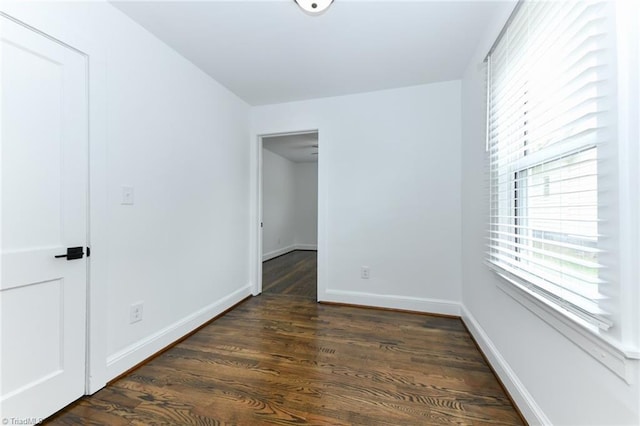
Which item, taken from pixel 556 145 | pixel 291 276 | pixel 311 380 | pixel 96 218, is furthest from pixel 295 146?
pixel 556 145

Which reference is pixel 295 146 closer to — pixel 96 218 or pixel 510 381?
pixel 96 218

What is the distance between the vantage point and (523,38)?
4.70ft

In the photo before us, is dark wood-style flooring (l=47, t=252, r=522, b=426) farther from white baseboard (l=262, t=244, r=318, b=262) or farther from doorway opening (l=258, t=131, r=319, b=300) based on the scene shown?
white baseboard (l=262, t=244, r=318, b=262)

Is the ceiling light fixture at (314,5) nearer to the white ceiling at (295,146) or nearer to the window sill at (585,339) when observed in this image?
the window sill at (585,339)

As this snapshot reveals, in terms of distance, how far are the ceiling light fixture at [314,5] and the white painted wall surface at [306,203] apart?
550 cm

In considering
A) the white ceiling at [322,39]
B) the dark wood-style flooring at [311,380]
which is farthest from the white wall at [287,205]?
the dark wood-style flooring at [311,380]

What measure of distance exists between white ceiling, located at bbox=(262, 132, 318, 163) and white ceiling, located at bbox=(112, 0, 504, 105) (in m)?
1.80

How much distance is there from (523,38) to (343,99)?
6.07ft

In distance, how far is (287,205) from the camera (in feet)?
22.5

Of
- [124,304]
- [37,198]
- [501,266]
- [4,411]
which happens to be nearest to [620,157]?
[501,266]

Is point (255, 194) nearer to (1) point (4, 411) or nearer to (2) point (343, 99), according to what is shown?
(2) point (343, 99)

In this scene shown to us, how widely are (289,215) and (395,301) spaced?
4471mm

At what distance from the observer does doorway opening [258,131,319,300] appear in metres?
4.04

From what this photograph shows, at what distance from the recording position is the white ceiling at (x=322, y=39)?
5.58 feet
